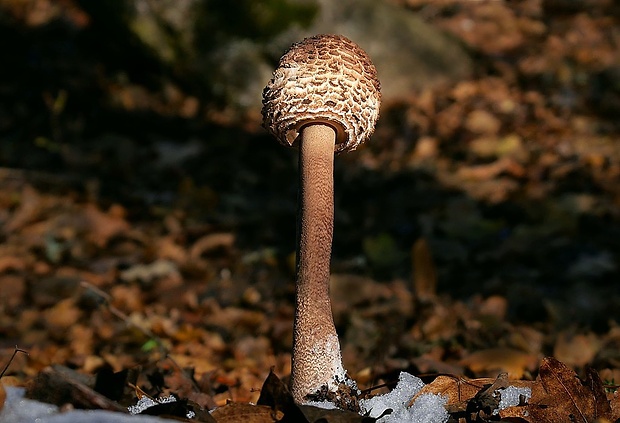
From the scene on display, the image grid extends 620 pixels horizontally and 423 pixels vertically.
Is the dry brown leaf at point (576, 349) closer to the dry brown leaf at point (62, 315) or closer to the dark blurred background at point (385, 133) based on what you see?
the dark blurred background at point (385, 133)

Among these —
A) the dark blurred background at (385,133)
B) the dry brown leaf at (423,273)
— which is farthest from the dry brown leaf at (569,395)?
the dry brown leaf at (423,273)

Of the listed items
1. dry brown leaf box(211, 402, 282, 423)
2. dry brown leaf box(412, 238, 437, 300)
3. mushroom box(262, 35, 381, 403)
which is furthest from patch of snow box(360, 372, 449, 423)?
dry brown leaf box(412, 238, 437, 300)

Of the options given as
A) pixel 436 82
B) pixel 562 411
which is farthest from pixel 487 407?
pixel 436 82

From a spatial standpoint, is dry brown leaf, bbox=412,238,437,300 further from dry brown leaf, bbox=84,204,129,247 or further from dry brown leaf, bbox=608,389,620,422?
dry brown leaf, bbox=84,204,129,247

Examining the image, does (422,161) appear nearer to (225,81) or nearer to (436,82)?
(436,82)

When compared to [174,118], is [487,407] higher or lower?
lower

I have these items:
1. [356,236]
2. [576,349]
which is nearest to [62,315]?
[356,236]

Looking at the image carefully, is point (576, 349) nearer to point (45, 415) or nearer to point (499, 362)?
point (499, 362)
